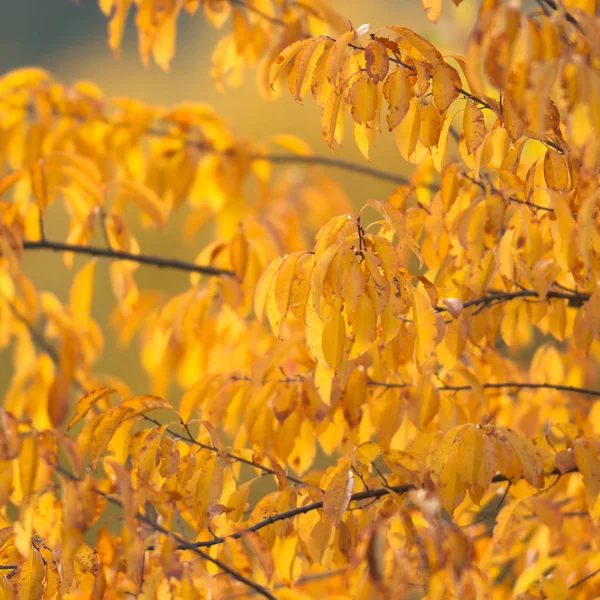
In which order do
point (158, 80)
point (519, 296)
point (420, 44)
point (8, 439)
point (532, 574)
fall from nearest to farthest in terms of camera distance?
point (8, 439) → point (420, 44) → point (519, 296) → point (532, 574) → point (158, 80)

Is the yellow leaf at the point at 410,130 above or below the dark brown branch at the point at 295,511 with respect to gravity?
above

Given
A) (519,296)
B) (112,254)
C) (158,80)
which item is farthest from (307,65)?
(158,80)

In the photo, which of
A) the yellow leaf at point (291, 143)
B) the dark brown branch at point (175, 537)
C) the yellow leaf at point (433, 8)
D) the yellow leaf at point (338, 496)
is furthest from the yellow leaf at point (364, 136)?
the yellow leaf at point (291, 143)

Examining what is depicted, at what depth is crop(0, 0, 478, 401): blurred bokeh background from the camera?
5.27 metres

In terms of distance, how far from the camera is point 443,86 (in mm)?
860

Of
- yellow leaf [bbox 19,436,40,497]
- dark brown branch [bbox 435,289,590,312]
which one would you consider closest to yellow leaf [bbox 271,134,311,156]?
dark brown branch [bbox 435,289,590,312]

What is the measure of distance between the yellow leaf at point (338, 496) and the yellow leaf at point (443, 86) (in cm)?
40

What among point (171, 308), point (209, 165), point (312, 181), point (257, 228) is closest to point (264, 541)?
point (171, 308)

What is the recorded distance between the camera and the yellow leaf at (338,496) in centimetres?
85

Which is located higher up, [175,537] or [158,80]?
[175,537]

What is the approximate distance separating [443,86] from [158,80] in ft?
23.4

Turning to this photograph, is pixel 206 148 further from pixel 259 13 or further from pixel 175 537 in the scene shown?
pixel 175 537

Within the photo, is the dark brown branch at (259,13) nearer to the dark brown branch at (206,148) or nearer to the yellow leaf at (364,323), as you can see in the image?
the dark brown branch at (206,148)

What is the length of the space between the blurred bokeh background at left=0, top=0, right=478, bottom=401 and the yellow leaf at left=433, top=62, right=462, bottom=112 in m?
1.41
